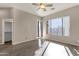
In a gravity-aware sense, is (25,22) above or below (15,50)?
above

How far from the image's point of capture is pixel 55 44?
1173mm

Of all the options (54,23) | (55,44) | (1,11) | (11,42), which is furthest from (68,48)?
(1,11)

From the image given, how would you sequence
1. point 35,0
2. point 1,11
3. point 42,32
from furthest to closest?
point 42,32 < point 1,11 < point 35,0

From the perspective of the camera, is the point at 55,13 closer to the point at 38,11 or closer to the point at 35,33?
the point at 38,11

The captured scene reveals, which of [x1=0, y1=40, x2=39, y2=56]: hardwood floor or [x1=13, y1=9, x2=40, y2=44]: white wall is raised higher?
[x1=13, y1=9, x2=40, y2=44]: white wall

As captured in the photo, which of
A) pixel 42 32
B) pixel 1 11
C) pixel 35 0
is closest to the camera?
pixel 35 0

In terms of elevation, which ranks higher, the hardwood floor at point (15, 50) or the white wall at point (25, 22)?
the white wall at point (25, 22)

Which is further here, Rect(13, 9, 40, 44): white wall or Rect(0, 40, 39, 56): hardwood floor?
Rect(13, 9, 40, 44): white wall

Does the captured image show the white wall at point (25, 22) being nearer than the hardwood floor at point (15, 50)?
No

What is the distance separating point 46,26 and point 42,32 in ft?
0.33

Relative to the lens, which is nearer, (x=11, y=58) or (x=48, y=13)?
(x=11, y=58)

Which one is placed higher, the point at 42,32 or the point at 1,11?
the point at 1,11

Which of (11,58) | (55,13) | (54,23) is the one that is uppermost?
(55,13)

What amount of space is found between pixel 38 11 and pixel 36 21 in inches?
5.2
